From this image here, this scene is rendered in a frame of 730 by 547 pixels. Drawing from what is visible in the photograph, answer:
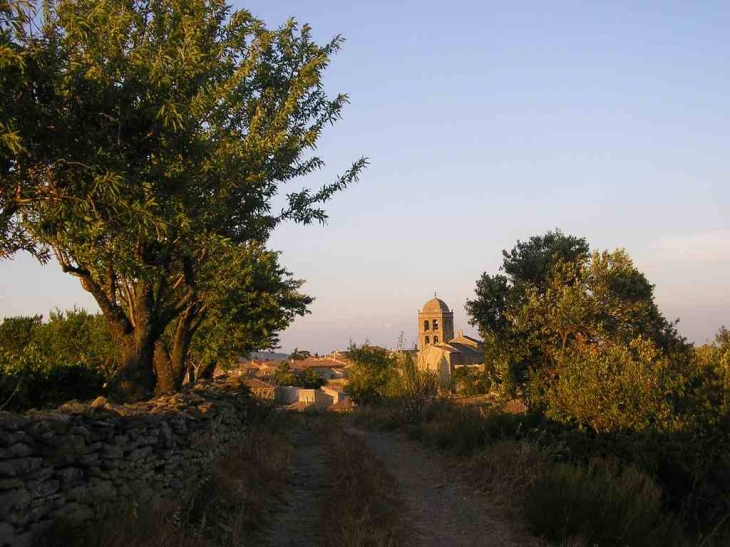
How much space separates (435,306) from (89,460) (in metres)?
101

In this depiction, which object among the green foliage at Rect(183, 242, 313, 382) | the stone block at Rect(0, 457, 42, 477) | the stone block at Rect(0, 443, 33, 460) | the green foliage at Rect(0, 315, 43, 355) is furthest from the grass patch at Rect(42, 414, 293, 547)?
the green foliage at Rect(0, 315, 43, 355)

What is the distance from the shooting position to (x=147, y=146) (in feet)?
30.3

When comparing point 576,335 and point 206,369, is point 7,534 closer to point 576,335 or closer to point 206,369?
point 576,335

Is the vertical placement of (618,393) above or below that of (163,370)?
below

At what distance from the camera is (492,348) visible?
2144 centimetres

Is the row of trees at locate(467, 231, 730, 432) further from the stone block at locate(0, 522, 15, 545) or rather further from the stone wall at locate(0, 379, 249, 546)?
the stone block at locate(0, 522, 15, 545)

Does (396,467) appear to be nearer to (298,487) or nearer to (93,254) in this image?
(298,487)

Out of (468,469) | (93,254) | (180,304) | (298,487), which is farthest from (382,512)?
(180,304)

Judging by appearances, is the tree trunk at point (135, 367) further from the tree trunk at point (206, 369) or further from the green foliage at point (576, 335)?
the tree trunk at point (206, 369)

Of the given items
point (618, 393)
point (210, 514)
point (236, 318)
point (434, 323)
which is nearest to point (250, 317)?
point (236, 318)

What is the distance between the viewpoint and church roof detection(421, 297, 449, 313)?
10538 cm

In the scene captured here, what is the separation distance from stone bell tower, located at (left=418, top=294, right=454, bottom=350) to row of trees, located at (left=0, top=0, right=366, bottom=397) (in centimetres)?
9002

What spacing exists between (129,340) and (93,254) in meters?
2.58

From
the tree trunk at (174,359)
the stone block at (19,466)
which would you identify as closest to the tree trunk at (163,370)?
the tree trunk at (174,359)
